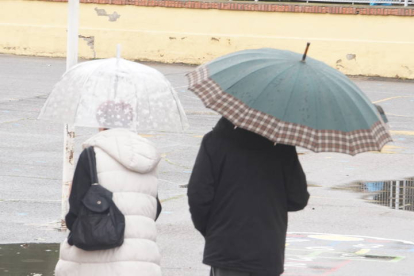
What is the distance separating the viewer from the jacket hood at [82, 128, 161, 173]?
13.9 feet

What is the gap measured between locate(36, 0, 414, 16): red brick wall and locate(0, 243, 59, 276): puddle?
17802 millimetres

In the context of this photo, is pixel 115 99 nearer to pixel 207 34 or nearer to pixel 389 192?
pixel 389 192

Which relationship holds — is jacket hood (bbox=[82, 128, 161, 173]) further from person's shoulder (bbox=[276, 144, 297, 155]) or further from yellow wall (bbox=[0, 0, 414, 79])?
yellow wall (bbox=[0, 0, 414, 79])

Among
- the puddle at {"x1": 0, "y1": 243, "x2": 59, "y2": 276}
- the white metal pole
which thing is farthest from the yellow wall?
the puddle at {"x1": 0, "y1": 243, "x2": 59, "y2": 276}

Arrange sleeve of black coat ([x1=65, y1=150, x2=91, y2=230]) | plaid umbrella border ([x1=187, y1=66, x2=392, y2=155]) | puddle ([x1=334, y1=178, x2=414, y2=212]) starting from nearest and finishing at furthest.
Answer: plaid umbrella border ([x1=187, y1=66, x2=392, y2=155]) < sleeve of black coat ([x1=65, y1=150, x2=91, y2=230]) < puddle ([x1=334, y1=178, x2=414, y2=212])

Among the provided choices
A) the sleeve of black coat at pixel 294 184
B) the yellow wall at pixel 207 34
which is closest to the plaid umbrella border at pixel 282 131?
the sleeve of black coat at pixel 294 184

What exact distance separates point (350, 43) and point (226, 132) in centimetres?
2019

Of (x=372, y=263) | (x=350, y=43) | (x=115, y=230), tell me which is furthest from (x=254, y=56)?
(x=350, y=43)

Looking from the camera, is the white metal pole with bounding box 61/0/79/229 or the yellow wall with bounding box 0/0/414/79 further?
the yellow wall with bounding box 0/0/414/79

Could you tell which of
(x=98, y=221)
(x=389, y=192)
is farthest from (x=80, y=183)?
(x=389, y=192)

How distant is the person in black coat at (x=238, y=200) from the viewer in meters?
4.22

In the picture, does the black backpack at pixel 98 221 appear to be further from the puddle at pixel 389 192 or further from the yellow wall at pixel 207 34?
the yellow wall at pixel 207 34

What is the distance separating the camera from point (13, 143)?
1246 cm

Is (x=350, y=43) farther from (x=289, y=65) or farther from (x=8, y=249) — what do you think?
(x=289, y=65)
